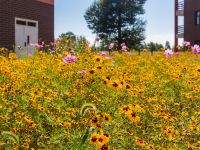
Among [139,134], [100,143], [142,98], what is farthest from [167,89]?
[100,143]

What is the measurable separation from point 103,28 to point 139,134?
A: 46.9 meters

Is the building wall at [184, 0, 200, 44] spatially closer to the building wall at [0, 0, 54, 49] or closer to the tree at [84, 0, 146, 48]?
the tree at [84, 0, 146, 48]

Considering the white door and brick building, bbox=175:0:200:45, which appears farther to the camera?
brick building, bbox=175:0:200:45

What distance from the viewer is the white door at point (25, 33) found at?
2484 cm

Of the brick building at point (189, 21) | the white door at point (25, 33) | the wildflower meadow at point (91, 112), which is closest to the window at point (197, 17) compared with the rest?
the brick building at point (189, 21)

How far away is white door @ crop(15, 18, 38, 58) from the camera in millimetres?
24844

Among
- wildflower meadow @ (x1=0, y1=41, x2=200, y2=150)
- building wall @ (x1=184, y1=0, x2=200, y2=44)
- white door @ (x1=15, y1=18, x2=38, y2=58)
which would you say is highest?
building wall @ (x1=184, y1=0, x2=200, y2=44)

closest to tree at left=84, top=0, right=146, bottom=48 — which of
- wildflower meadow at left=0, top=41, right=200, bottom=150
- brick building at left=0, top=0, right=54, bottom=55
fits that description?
brick building at left=0, top=0, right=54, bottom=55

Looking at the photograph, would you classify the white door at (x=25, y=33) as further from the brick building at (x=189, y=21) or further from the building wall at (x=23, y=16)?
the brick building at (x=189, y=21)

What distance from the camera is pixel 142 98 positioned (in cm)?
630

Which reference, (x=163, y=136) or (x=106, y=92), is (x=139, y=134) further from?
(x=106, y=92)

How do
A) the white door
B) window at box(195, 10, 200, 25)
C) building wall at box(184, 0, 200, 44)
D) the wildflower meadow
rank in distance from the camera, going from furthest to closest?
window at box(195, 10, 200, 25), building wall at box(184, 0, 200, 44), the white door, the wildflower meadow

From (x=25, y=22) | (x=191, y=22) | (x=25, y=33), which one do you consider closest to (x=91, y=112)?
(x=25, y=33)

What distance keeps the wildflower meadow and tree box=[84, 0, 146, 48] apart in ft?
139
